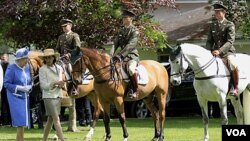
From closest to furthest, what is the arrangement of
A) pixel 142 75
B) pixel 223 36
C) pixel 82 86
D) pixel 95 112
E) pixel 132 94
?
1. pixel 223 36
2. pixel 132 94
3. pixel 142 75
4. pixel 82 86
5. pixel 95 112

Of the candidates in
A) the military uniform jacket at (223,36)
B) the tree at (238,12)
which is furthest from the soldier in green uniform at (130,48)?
the tree at (238,12)

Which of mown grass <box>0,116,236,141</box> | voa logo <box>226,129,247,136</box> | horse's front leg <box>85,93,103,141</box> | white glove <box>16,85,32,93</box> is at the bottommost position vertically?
mown grass <box>0,116,236,141</box>

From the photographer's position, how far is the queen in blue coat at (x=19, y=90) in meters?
13.8

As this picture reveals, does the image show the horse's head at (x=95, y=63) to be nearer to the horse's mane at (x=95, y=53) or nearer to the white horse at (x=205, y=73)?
the horse's mane at (x=95, y=53)

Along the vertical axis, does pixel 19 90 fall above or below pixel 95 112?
above

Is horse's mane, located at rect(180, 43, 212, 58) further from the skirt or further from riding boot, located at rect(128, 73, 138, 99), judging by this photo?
the skirt

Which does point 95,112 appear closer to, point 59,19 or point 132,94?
point 132,94

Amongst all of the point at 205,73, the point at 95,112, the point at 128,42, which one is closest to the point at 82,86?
the point at 95,112

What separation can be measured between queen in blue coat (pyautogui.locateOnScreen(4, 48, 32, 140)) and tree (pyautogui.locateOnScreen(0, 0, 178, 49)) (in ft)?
25.7

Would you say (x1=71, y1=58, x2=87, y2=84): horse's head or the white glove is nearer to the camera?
the white glove

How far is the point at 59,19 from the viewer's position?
73.3 feet

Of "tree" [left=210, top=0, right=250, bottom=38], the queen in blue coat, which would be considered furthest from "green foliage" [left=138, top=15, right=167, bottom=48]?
the queen in blue coat

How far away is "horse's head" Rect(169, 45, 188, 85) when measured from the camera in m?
14.9

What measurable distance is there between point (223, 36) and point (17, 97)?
4837 millimetres
